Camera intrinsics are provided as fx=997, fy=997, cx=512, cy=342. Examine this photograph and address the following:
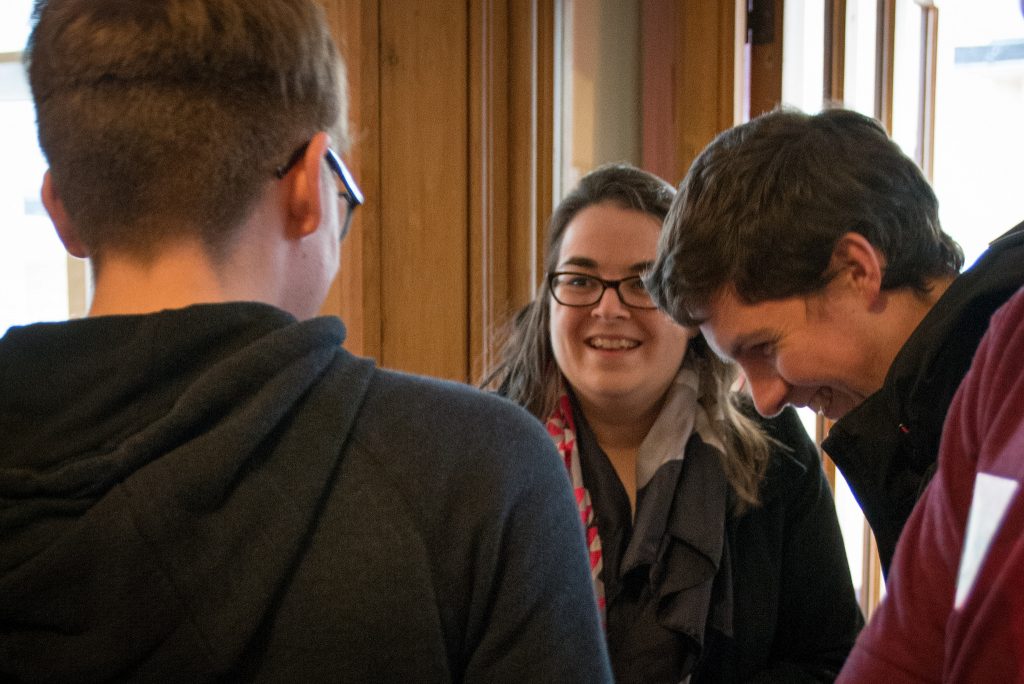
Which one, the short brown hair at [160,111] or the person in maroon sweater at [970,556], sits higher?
the short brown hair at [160,111]

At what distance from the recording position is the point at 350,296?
1.59 m

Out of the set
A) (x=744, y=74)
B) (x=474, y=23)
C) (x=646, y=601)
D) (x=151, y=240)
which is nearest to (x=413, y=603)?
(x=151, y=240)

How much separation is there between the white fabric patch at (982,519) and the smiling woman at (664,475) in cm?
88

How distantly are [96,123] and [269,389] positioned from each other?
0.22m

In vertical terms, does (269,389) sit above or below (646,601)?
above

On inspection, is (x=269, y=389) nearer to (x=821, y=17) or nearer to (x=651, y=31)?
(x=651, y=31)

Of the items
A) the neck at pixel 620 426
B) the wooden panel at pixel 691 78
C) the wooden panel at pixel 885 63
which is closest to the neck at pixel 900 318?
the neck at pixel 620 426

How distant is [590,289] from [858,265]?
545 mm

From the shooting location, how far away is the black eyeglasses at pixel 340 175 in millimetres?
707

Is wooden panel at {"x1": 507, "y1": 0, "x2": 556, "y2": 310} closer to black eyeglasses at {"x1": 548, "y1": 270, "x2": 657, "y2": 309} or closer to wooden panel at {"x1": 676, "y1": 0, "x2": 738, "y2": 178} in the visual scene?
black eyeglasses at {"x1": 548, "y1": 270, "x2": 657, "y2": 309}

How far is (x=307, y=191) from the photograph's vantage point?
71cm

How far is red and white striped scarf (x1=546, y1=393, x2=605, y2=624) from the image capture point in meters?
1.47

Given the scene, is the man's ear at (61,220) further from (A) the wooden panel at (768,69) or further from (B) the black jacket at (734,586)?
(A) the wooden panel at (768,69)

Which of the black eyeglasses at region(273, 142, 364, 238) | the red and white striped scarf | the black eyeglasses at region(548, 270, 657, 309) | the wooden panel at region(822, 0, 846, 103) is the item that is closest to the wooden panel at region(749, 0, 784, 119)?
the wooden panel at region(822, 0, 846, 103)
